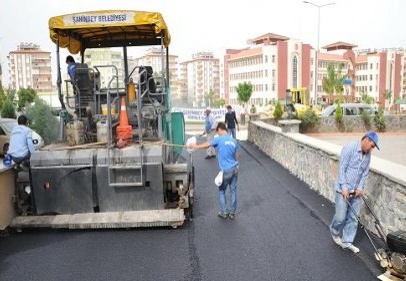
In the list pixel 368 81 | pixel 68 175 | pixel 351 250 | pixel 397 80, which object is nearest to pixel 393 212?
pixel 351 250

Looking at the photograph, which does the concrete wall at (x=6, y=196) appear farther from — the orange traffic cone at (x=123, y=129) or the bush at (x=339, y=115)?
the bush at (x=339, y=115)

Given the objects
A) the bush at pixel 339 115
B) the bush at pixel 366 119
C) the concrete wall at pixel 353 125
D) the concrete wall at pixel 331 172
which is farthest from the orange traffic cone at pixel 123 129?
the bush at pixel 366 119

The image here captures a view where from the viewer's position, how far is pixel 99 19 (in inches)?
275

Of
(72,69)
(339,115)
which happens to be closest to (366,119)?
(339,115)

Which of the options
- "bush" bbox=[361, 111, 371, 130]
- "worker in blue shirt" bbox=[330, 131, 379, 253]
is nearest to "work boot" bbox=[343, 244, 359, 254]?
"worker in blue shirt" bbox=[330, 131, 379, 253]

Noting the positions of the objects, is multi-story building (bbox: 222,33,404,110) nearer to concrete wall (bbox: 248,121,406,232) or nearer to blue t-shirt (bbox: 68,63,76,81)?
concrete wall (bbox: 248,121,406,232)

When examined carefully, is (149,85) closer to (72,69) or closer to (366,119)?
(72,69)

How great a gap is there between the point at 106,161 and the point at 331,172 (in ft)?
13.8

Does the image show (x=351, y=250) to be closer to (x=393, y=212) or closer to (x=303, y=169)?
(x=393, y=212)

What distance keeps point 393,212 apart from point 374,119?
24.1m

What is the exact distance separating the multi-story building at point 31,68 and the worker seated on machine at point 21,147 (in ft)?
424

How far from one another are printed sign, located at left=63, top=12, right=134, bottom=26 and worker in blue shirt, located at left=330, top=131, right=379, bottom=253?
396 centimetres

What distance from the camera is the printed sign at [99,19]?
6969mm

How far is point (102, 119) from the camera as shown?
744 centimetres
